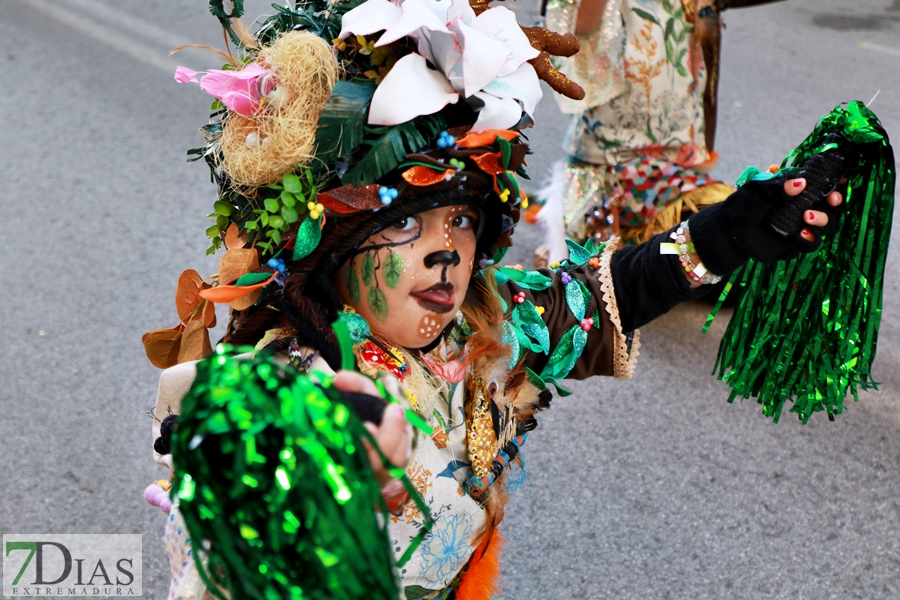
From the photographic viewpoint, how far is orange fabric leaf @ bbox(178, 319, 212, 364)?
1.43 metres

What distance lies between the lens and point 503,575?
6.91ft

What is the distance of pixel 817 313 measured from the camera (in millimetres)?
1612

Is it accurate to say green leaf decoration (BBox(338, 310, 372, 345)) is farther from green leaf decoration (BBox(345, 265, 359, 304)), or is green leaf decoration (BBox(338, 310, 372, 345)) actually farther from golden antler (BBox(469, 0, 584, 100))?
golden antler (BBox(469, 0, 584, 100))

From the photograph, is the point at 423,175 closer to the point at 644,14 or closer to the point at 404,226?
the point at 404,226

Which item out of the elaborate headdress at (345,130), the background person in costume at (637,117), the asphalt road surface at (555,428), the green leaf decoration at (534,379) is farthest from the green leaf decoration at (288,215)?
the background person in costume at (637,117)

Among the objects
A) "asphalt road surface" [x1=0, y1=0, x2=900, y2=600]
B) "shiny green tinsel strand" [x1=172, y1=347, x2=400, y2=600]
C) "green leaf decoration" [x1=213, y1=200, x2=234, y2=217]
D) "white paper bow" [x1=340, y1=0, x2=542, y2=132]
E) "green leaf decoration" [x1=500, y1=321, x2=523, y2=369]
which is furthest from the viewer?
"asphalt road surface" [x1=0, y1=0, x2=900, y2=600]

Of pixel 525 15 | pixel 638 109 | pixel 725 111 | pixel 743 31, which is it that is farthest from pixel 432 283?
pixel 743 31

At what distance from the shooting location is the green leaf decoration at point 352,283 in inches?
52.5

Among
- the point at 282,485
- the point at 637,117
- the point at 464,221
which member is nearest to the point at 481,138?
the point at 464,221

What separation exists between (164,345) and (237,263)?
11.4 inches

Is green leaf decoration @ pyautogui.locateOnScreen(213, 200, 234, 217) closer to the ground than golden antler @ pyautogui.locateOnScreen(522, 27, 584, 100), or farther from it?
closer to the ground

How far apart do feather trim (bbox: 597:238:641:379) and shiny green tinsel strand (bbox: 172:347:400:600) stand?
0.75m

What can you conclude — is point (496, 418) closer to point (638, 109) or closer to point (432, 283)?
point (432, 283)

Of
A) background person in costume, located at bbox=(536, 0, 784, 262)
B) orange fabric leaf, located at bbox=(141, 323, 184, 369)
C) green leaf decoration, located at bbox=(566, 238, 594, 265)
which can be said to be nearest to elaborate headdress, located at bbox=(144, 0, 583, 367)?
orange fabric leaf, located at bbox=(141, 323, 184, 369)
